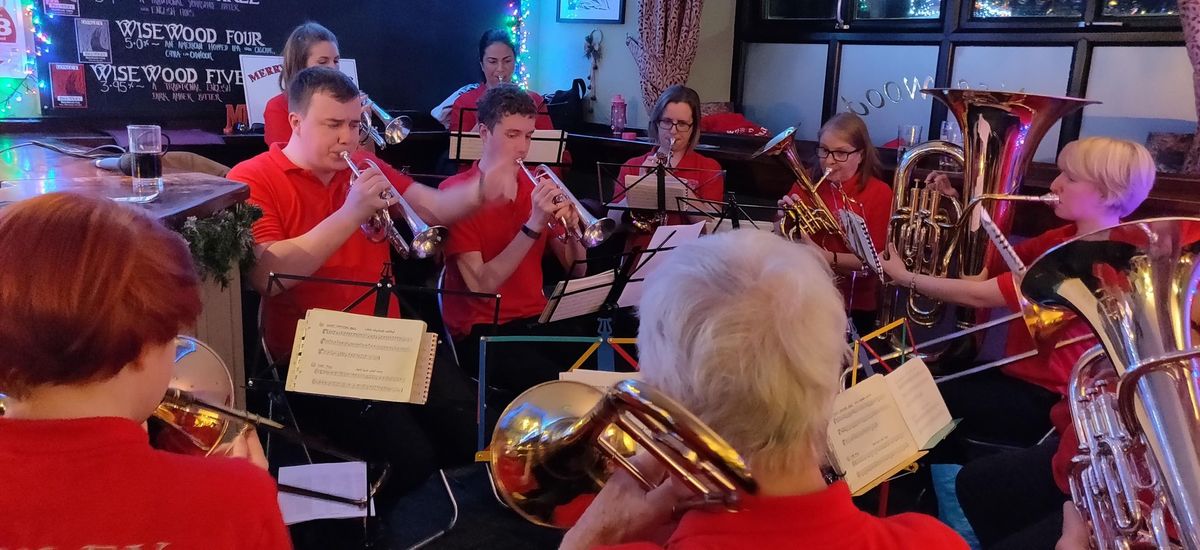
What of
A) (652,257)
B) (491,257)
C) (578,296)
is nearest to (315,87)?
(491,257)

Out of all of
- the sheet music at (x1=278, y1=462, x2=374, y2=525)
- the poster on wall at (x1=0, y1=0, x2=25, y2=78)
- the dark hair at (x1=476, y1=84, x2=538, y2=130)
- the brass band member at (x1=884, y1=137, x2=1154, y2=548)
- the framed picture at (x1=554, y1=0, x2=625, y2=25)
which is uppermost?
the framed picture at (x1=554, y1=0, x2=625, y2=25)

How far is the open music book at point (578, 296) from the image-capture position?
2.27 m

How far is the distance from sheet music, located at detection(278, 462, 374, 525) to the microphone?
82 cm

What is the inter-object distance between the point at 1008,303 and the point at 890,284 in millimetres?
369

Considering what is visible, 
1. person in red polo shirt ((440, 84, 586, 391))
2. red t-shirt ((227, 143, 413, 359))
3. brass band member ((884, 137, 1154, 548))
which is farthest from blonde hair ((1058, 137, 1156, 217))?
red t-shirt ((227, 143, 413, 359))

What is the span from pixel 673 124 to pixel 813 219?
849 mm

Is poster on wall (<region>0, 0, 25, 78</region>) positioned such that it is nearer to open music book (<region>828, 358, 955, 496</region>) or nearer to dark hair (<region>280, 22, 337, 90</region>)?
dark hair (<region>280, 22, 337, 90</region>)

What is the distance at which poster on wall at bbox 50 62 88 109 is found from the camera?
393 centimetres

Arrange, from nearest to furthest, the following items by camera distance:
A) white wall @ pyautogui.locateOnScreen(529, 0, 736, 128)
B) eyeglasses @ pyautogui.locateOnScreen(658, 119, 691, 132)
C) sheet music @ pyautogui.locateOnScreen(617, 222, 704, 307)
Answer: sheet music @ pyautogui.locateOnScreen(617, 222, 704, 307), eyeglasses @ pyautogui.locateOnScreen(658, 119, 691, 132), white wall @ pyautogui.locateOnScreen(529, 0, 736, 128)

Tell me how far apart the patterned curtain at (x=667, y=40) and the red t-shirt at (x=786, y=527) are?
4.09 metres

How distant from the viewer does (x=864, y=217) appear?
3174 mm

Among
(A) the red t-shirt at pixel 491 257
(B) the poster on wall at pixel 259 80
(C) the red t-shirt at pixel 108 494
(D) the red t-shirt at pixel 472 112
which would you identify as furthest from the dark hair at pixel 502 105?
(C) the red t-shirt at pixel 108 494

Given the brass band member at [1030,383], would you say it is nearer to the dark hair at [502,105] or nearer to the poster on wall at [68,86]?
the dark hair at [502,105]

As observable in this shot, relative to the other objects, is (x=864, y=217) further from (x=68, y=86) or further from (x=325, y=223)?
(x=68, y=86)
